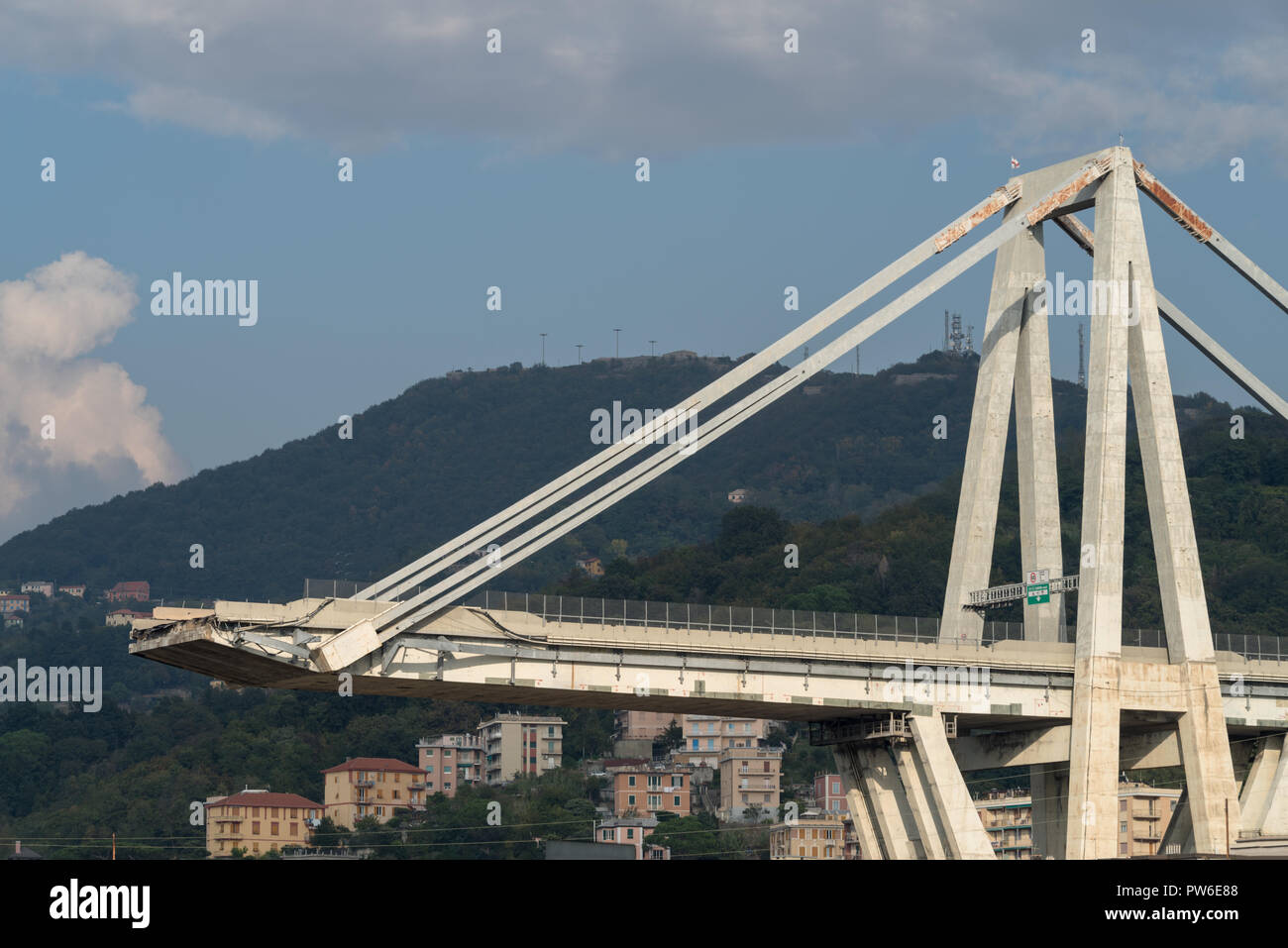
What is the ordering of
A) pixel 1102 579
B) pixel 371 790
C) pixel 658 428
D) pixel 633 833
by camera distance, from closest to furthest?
pixel 658 428 < pixel 1102 579 < pixel 633 833 < pixel 371 790

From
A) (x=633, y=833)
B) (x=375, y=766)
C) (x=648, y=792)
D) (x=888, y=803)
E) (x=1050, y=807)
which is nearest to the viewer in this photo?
(x=888, y=803)

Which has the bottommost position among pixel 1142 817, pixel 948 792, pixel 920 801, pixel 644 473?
pixel 1142 817

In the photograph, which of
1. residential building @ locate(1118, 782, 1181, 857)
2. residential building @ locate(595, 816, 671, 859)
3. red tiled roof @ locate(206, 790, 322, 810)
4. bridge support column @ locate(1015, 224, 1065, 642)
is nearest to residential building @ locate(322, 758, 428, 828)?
red tiled roof @ locate(206, 790, 322, 810)

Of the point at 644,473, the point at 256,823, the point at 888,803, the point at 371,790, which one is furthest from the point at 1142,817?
the point at 371,790

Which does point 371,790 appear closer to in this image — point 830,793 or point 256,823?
point 256,823
